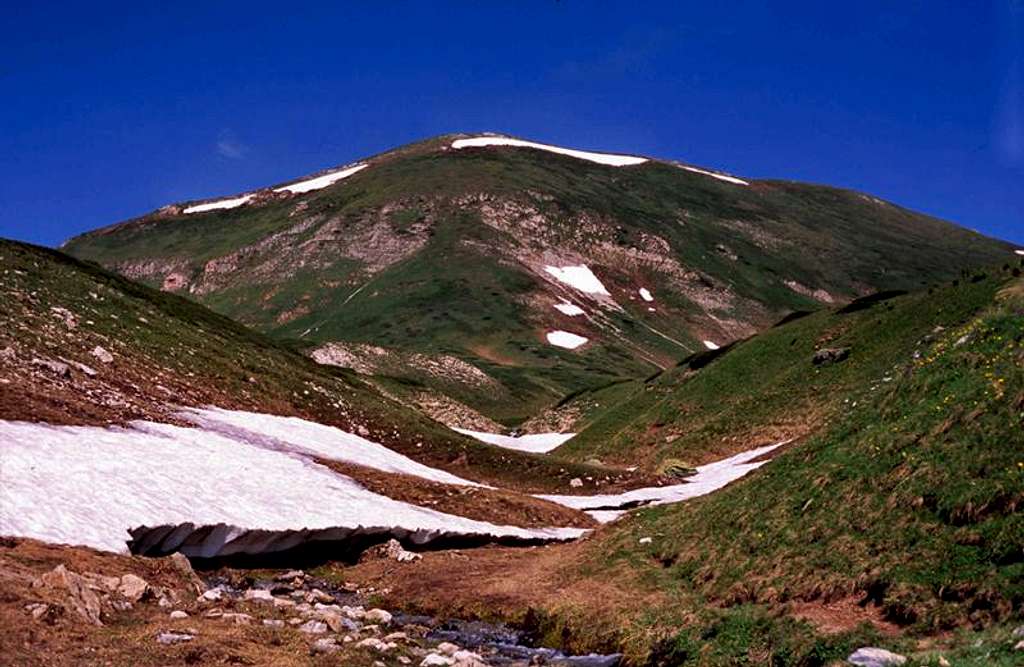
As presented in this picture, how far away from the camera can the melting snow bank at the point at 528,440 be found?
254ft

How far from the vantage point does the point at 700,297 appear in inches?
7318

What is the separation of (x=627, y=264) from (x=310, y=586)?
16906 cm

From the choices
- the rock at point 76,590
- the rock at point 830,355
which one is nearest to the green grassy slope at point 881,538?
the rock at point 76,590

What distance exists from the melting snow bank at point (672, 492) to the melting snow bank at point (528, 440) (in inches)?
1005

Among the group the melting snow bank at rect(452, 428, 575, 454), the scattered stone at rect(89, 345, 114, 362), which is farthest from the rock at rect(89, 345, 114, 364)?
the melting snow bank at rect(452, 428, 575, 454)

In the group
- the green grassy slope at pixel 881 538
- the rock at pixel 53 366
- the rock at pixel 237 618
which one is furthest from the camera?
the rock at pixel 53 366

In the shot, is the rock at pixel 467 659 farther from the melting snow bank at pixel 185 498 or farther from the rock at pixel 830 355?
the rock at pixel 830 355

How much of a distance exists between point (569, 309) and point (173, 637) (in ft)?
485

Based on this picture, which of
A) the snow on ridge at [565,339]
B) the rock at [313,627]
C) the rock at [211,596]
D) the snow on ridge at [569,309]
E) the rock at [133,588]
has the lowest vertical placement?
the rock at [313,627]

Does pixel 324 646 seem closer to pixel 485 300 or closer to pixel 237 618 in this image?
pixel 237 618

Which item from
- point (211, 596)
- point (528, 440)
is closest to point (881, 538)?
point (211, 596)

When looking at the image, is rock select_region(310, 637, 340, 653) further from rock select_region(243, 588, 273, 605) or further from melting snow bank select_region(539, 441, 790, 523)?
melting snow bank select_region(539, 441, 790, 523)

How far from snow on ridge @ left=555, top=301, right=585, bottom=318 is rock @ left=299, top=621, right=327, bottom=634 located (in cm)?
14164

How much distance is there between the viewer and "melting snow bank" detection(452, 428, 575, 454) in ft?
254
